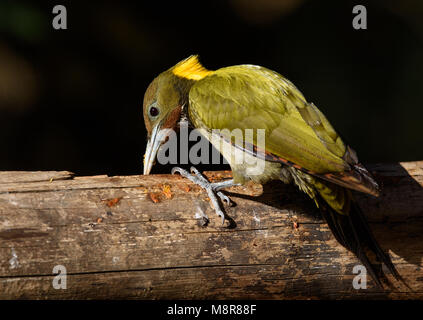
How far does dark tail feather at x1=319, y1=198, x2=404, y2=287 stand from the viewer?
271 cm

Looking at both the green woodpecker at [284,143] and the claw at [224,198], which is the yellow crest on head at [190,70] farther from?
the claw at [224,198]

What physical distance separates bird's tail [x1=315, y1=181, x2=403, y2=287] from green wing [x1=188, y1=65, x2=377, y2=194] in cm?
16

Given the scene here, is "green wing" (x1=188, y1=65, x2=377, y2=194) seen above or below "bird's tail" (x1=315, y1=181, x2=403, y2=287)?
above

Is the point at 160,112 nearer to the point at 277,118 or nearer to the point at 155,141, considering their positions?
the point at 155,141

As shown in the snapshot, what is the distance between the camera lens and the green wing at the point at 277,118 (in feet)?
8.87

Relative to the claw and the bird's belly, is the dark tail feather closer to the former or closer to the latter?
the bird's belly

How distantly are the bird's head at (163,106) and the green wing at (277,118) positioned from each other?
0.48ft

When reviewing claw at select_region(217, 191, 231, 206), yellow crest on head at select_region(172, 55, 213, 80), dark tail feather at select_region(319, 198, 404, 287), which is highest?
yellow crest on head at select_region(172, 55, 213, 80)

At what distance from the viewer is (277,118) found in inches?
115

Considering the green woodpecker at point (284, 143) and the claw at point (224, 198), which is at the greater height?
the green woodpecker at point (284, 143)

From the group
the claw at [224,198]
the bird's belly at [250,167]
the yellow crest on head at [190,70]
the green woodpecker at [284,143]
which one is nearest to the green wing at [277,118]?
the green woodpecker at [284,143]

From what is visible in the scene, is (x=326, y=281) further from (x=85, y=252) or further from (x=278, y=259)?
(x=85, y=252)

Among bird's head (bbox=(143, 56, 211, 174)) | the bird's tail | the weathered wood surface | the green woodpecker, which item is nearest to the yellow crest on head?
bird's head (bbox=(143, 56, 211, 174))

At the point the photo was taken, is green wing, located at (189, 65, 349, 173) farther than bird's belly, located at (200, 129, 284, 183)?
No
